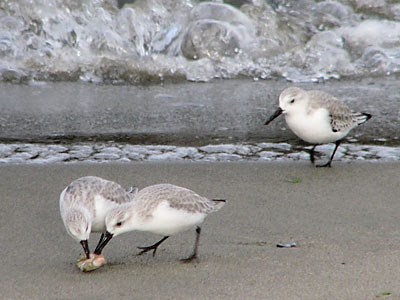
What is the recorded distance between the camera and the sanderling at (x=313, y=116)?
655cm

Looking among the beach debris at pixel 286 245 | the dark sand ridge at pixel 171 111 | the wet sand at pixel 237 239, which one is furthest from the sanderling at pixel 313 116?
the beach debris at pixel 286 245

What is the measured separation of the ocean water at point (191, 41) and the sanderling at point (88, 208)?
4.28m

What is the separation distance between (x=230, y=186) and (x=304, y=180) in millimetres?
558

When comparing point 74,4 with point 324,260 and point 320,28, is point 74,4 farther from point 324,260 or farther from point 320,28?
point 324,260

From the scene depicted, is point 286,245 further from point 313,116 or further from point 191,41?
point 191,41

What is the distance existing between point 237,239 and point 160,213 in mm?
661

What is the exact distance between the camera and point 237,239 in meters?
4.98

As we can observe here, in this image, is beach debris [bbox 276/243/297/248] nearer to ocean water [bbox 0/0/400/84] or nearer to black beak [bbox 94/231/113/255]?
black beak [bbox 94/231/113/255]

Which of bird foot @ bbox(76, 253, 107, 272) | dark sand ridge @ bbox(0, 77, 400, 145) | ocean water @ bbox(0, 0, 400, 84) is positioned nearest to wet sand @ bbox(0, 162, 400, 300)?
bird foot @ bbox(76, 253, 107, 272)

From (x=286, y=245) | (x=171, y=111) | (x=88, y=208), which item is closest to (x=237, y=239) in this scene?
(x=286, y=245)

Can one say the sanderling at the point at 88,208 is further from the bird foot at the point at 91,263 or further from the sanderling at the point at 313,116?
the sanderling at the point at 313,116

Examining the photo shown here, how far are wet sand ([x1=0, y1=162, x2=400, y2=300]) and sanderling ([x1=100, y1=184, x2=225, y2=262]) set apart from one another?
20 centimetres

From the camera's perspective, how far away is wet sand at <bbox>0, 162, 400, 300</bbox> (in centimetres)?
423

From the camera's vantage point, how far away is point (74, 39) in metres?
9.80
